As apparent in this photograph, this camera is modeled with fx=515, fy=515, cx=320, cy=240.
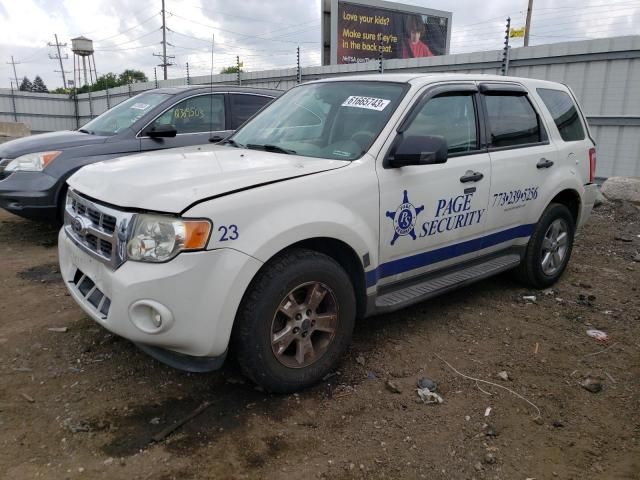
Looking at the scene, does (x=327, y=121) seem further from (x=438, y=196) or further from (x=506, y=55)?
(x=506, y=55)

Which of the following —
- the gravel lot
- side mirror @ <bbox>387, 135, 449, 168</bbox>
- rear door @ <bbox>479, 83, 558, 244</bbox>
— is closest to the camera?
the gravel lot

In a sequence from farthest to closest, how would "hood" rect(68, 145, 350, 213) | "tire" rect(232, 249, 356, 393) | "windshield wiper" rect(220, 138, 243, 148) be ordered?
"windshield wiper" rect(220, 138, 243, 148) < "tire" rect(232, 249, 356, 393) < "hood" rect(68, 145, 350, 213)

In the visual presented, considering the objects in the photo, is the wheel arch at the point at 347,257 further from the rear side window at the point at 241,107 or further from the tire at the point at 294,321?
the rear side window at the point at 241,107

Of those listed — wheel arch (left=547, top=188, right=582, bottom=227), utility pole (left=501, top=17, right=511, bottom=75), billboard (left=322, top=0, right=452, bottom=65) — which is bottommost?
wheel arch (left=547, top=188, right=582, bottom=227)

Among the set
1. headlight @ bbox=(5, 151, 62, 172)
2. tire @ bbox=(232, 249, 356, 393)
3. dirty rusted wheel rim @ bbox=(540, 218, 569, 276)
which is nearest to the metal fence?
dirty rusted wheel rim @ bbox=(540, 218, 569, 276)

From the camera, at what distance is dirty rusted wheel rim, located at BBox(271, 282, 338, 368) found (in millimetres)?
2820

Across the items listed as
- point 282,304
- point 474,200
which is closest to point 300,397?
point 282,304

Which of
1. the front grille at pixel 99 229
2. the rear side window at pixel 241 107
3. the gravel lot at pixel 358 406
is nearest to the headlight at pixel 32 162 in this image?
the gravel lot at pixel 358 406

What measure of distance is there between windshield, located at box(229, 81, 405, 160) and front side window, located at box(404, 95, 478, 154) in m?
0.23

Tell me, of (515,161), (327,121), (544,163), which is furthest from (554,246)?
(327,121)

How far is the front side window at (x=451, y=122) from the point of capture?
11.6 ft

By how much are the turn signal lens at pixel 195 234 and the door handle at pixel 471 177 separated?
6.54 ft

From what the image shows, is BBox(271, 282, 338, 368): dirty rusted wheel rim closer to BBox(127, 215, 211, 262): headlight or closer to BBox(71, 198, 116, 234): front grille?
BBox(127, 215, 211, 262): headlight

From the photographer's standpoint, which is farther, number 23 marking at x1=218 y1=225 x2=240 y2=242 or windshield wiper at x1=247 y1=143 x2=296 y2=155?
windshield wiper at x1=247 y1=143 x2=296 y2=155
